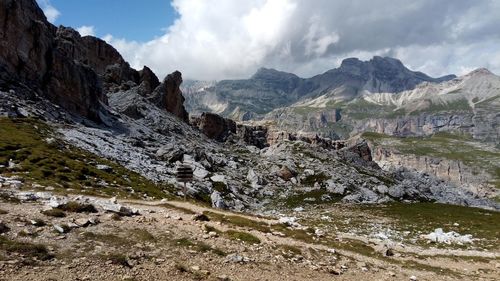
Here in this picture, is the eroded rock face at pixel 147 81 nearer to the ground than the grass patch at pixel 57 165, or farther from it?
farther from it

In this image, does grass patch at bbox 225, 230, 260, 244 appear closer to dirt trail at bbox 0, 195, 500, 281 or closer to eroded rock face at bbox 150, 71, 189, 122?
dirt trail at bbox 0, 195, 500, 281

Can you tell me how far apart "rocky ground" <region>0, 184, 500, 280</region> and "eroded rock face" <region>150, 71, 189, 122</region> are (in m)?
141

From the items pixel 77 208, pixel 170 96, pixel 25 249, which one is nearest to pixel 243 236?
pixel 77 208

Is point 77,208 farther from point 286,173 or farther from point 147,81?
point 147,81

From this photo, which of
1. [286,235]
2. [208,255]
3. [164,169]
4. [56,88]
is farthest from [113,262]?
[56,88]

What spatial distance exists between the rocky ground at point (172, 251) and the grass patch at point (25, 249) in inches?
1.7

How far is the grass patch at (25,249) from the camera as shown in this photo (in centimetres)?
1959

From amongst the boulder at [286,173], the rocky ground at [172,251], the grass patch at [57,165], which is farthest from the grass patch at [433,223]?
the grass patch at [57,165]

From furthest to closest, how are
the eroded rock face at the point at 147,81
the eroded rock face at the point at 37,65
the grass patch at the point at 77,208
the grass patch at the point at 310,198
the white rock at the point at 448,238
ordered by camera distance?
the eroded rock face at the point at 147,81
the grass patch at the point at 310,198
the eroded rock face at the point at 37,65
the white rock at the point at 448,238
the grass patch at the point at 77,208

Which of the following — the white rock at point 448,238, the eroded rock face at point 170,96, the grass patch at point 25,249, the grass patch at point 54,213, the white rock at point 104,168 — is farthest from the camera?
the eroded rock face at point 170,96

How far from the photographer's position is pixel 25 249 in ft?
65.4

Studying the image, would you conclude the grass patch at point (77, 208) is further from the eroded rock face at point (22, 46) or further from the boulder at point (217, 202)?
the eroded rock face at point (22, 46)

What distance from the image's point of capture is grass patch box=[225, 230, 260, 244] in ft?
96.5

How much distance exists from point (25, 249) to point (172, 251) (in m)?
7.74
